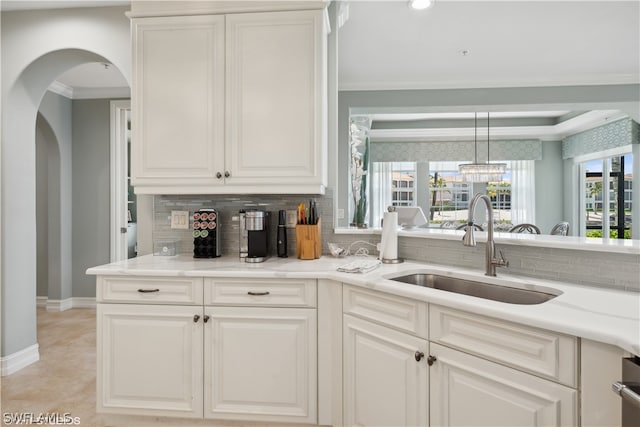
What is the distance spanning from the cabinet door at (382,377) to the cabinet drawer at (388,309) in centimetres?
3

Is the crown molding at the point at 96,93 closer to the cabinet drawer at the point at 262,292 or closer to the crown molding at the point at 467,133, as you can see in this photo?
the cabinet drawer at the point at 262,292

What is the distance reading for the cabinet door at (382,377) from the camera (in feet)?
4.89

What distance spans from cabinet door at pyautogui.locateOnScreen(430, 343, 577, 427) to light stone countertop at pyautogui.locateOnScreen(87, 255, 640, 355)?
18 cm

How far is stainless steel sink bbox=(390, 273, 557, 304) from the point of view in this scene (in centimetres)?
158

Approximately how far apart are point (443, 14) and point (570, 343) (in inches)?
105

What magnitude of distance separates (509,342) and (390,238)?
96 cm

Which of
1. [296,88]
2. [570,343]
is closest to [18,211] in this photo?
[296,88]

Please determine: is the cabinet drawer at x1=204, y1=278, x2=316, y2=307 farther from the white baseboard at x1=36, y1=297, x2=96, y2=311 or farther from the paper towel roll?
the white baseboard at x1=36, y1=297, x2=96, y2=311

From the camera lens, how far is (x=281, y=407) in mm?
1893

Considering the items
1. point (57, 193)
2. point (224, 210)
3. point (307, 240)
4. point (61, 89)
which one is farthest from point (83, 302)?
point (307, 240)

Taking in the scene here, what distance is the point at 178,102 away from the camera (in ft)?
7.28

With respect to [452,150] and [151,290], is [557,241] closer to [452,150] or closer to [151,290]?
[151,290]

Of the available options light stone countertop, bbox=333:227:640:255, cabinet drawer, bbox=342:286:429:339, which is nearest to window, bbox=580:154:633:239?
light stone countertop, bbox=333:227:640:255

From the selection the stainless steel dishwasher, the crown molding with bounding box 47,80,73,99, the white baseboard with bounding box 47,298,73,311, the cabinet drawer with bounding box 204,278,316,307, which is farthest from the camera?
the white baseboard with bounding box 47,298,73,311
